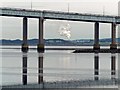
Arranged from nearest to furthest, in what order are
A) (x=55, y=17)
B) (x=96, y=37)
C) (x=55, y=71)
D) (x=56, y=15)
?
(x=55, y=71)
(x=56, y=15)
(x=55, y=17)
(x=96, y=37)

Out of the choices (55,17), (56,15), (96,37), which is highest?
(56,15)

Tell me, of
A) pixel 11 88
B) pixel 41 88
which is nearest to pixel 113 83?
pixel 41 88

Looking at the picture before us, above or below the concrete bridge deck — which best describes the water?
below

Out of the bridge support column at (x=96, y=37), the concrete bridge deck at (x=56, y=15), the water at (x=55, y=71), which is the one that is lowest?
the water at (x=55, y=71)

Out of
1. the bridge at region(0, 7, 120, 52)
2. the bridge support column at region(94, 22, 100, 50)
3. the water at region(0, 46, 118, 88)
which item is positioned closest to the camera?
the water at region(0, 46, 118, 88)

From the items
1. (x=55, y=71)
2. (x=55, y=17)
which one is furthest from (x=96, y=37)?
(x=55, y=71)

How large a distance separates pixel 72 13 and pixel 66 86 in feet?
232

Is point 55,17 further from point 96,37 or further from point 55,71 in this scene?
point 55,71

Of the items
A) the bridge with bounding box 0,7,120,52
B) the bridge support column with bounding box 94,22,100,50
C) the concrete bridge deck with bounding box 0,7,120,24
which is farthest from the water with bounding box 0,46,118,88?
the bridge support column with bounding box 94,22,100,50

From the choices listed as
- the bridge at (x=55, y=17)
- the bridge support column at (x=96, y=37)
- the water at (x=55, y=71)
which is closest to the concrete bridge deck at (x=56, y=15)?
the bridge at (x=55, y=17)

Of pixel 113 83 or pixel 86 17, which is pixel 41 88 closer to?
pixel 113 83

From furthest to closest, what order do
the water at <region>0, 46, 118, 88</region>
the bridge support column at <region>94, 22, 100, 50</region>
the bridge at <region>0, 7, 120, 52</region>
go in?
the bridge support column at <region>94, 22, 100, 50</region> → the bridge at <region>0, 7, 120, 52</region> → the water at <region>0, 46, 118, 88</region>

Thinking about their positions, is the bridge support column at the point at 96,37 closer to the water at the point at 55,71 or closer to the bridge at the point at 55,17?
the bridge at the point at 55,17

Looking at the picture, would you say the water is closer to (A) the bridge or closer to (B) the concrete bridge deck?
(B) the concrete bridge deck
